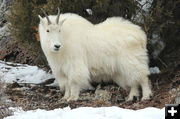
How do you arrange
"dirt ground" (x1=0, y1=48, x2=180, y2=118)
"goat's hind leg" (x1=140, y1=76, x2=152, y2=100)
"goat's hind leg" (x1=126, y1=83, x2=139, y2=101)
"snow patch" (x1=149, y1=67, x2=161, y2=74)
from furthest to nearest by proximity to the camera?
Answer: "snow patch" (x1=149, y1=67, x2=161, y2=74) → "goat's hind leg" (x1=126, y1=83, x2=139, y2=101) → "goat's hind leg" (x1=140, y1=76, x2=152, y2=100) → "dirt ground" (x1=0, y1=48, x2=180, y2=118)

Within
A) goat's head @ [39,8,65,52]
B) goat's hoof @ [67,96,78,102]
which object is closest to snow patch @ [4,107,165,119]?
goat's head @ [39,8,65,52]

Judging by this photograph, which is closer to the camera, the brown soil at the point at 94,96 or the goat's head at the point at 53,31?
the brown soil at the point at 94,96

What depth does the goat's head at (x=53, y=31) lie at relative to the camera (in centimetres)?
938

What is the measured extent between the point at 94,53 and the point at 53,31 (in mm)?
933

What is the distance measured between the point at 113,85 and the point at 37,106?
1963mm

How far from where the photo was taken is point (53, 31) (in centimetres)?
953

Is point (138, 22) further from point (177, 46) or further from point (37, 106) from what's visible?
point (37, 106)

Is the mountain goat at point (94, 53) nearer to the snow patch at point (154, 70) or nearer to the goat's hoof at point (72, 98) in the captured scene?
the goat's hoof at point (72, 98)

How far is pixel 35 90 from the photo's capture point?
11031 millimetres

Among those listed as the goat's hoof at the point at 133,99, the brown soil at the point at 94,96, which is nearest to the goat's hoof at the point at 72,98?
the brown soil at the point at 94,96

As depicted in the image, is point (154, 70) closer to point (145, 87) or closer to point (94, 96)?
point (145, 87)

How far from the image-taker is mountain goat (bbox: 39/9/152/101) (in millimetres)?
9688

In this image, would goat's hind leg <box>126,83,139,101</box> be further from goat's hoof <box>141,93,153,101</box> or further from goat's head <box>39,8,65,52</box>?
goat's head <box>39,8,65,52</box>

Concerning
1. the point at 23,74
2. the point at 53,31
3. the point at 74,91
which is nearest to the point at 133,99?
the point at 74,91
